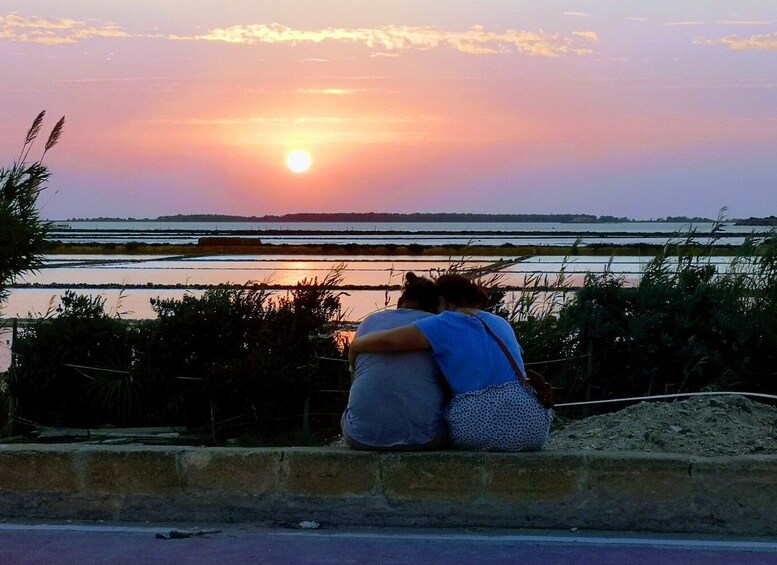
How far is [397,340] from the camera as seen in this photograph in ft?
19.9

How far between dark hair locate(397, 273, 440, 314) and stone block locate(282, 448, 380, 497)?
3.25ft

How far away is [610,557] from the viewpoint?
544 centimetres

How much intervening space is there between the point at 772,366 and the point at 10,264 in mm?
7300

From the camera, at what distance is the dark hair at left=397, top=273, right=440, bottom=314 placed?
6480 mm

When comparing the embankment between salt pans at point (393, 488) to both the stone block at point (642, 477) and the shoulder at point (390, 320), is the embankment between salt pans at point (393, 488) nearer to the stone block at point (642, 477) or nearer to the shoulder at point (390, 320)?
the stone block at point (642, 477)

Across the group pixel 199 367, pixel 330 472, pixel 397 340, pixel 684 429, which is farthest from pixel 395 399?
pixel 199 367

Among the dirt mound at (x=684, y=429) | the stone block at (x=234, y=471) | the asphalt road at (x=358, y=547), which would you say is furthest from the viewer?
the dirt mound at (x=684, y=429)

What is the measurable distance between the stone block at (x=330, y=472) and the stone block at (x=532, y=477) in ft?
2.31

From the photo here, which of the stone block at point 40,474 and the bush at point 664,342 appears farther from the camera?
the bush at point 664,342

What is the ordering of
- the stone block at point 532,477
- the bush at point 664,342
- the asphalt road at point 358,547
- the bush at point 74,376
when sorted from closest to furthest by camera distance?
the asphalt road at point 358,547, the stone block at point 532,477, the bush at point 74,376, the bush at point 664,342

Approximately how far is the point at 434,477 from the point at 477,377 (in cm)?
65

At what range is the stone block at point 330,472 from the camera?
20.3 ft

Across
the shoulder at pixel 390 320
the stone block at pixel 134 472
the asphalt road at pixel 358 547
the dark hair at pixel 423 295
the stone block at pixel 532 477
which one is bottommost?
the asphalt road at pixel 358 547

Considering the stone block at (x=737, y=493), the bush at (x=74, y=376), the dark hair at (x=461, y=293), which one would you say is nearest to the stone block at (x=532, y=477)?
the stone block at (x=737, y=493)
